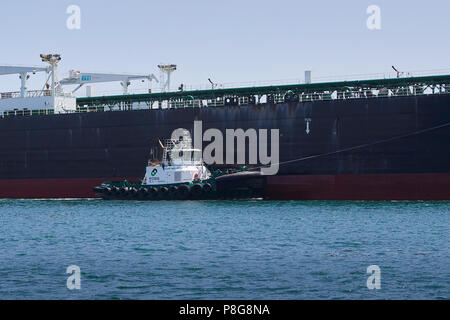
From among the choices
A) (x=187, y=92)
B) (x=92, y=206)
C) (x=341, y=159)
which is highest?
(x=187, y=92)

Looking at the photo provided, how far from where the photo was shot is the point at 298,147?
142ft

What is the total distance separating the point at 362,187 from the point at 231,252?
20.5 m

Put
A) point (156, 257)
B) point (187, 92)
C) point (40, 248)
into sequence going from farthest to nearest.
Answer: point (187, 92) < point (40, 248) < point (156, 257)

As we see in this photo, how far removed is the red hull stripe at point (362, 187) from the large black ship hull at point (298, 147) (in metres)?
0.06

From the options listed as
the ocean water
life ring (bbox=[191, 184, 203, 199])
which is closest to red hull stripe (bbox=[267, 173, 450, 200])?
the ocean water

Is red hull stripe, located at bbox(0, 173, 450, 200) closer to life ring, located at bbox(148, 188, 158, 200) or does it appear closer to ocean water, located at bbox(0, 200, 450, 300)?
ocean water, located at bbox(0, 200, 450, 300)

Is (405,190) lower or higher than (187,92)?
lower

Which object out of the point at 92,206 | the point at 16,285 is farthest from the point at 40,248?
the point at 92,206

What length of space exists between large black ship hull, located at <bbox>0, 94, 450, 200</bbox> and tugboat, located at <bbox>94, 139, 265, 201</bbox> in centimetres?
170

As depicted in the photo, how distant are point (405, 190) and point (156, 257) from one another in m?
22.2

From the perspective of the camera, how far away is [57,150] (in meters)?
51.3

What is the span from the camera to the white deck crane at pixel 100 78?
54969mm

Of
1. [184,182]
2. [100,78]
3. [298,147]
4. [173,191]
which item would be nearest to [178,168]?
[184,182]
